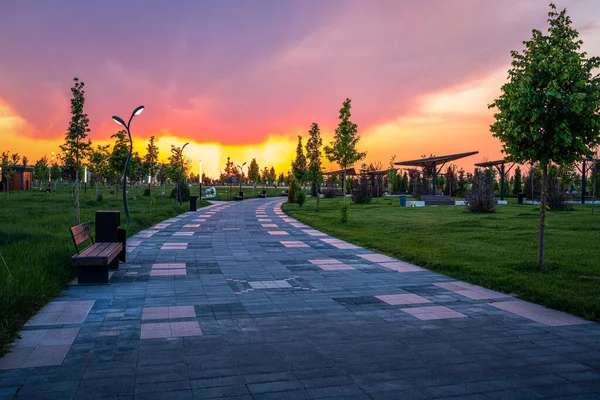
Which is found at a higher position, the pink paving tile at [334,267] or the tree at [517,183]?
the tree at [517,183]

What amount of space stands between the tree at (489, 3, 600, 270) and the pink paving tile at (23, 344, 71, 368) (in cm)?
778

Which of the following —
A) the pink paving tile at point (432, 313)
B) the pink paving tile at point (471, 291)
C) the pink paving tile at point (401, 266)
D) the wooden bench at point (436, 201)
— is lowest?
the pink paving tile at point (401, 266)

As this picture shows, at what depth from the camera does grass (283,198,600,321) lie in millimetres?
6977

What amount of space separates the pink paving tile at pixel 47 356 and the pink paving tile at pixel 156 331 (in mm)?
751

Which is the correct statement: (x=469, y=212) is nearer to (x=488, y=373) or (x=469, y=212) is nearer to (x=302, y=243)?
(x=302, y=243)

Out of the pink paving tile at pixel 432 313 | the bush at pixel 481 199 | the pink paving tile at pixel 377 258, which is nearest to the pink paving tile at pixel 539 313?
the pink paving tile at pixel 432 313

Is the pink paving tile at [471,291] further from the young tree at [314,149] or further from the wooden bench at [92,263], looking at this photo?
the young tree at [314,149]

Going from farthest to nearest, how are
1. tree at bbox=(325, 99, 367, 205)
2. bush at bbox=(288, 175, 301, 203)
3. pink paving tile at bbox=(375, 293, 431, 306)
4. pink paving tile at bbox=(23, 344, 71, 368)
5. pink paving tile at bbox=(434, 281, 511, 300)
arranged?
1. bush at bbox=(288, 175, 301, 203)
2. tree at bbox=(325, 99, 367, 205)
3. pink paving tile at bbox=(434, 281, 511, 300)
4. pink paving tile at bbox=(375, 293, 431, 306)
5. pink paving tile at bbox=(23, 344, 71, 368)

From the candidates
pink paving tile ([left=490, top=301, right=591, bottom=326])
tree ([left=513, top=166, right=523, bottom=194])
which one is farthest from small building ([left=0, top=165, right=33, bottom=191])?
pink paving tile ([left=490, top=301, right=591, bottom=326])

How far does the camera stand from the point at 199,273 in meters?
8.48

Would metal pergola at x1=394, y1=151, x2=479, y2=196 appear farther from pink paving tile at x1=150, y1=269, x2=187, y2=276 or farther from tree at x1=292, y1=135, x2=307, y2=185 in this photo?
pink paving tile at x1=150, y1=269, x2=187, y2=276

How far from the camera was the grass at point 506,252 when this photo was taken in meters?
6.98

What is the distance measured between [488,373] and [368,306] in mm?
2456

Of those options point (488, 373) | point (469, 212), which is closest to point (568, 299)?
point (488, 373)
